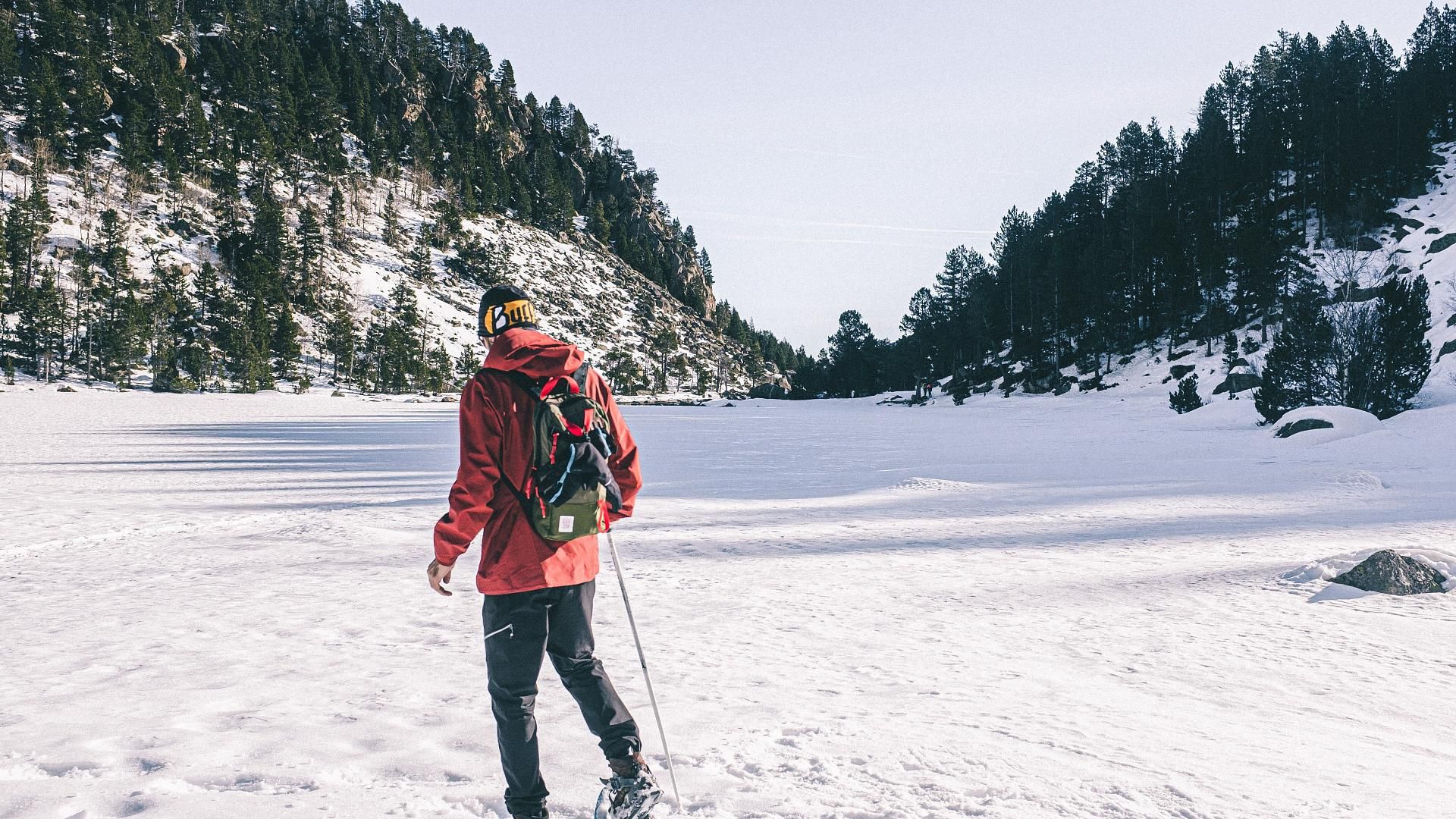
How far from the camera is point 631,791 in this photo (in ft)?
9.00

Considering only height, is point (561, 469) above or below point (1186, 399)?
below

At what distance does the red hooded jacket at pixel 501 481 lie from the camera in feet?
8.38

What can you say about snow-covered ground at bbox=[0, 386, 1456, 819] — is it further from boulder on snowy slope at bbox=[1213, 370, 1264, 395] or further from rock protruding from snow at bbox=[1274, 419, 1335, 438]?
boulder on snowy slope at bbox=[1213, 370, 1264, 395]

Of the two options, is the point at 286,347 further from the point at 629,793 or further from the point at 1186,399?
the point at 629,793

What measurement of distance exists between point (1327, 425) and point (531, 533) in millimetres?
23671

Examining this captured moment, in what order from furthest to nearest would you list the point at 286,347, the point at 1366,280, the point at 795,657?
the point at 286,347
the point at 1366,280
the point at 795,657

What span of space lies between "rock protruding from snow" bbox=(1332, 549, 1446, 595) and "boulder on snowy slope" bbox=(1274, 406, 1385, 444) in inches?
617

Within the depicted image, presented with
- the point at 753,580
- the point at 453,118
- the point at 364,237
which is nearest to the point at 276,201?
the point at 364,237

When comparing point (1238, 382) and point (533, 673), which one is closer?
point (533, 673)

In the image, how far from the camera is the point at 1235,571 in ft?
23.4

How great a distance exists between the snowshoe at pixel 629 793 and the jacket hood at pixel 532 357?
55.8 inches

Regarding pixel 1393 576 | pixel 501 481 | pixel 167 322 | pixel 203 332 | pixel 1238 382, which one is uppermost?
pixel 167 322

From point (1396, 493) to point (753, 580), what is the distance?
36.2 ft

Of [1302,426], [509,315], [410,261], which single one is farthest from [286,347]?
[509,315]
